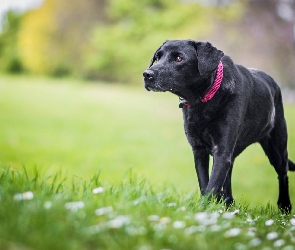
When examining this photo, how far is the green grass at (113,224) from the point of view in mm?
2424

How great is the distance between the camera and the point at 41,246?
2.30 metres

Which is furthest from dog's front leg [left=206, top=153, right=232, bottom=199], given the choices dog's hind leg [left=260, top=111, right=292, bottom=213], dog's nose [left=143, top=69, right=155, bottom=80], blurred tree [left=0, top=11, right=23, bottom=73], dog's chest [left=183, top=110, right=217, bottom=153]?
blurred tree [left=0, top=11, right=23, bottom=73]

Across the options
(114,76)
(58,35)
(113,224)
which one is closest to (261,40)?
(114,76)

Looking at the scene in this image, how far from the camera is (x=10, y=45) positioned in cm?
3334

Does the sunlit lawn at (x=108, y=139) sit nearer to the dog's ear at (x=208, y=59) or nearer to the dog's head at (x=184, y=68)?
the dog's head at (x=184, y=68)

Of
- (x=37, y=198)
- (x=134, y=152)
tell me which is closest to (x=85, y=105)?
A: (x=134, y=152)

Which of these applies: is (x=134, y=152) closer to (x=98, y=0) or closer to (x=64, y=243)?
(x=64, y=243)

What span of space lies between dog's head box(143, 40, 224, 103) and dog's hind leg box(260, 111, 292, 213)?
1476mm

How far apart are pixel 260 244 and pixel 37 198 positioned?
134cm

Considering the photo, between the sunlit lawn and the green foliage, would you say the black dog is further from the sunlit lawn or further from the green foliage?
the green foliage

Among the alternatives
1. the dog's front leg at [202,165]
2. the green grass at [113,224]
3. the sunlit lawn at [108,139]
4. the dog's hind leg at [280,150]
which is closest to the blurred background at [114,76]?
the sunlit lawn at [108,139]

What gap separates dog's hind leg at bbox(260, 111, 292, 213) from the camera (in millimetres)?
5336

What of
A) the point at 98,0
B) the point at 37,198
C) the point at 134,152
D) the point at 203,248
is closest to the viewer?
the point at 203,248

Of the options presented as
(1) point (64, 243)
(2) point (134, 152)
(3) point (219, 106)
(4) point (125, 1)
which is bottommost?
(2) point (134, 152)
